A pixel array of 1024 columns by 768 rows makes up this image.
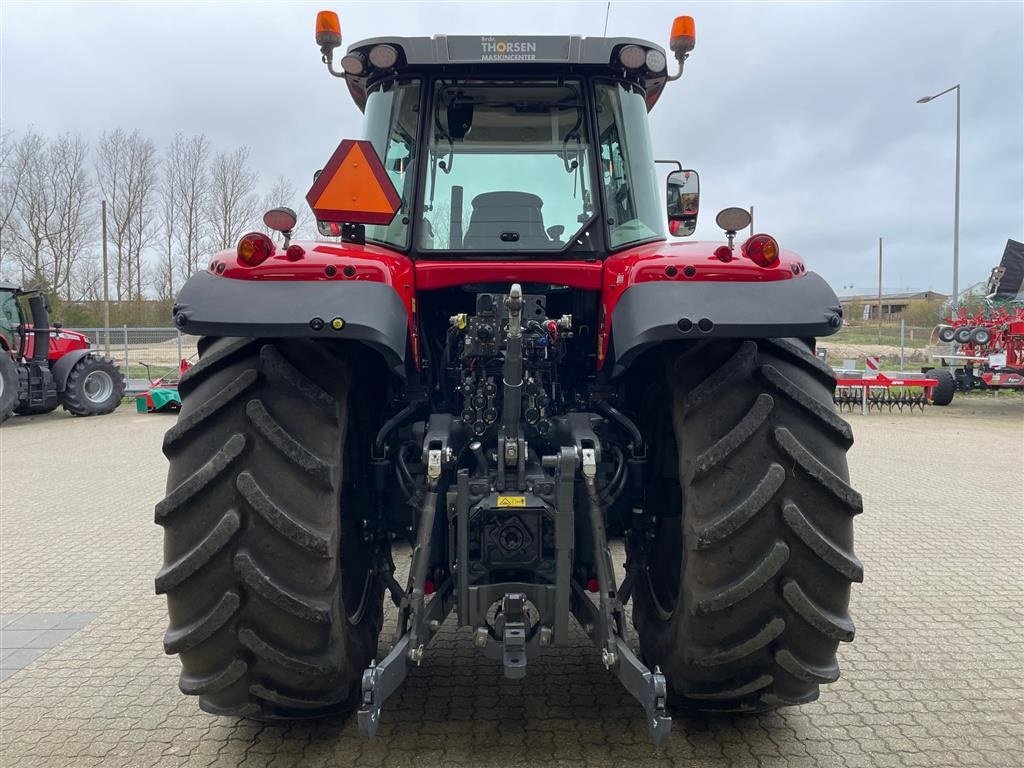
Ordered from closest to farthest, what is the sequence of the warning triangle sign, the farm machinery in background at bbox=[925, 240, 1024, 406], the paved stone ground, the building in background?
the warning triangle sign
the paved stone ground
the farm machinery in background at bbox=[925, 240, 1024, 406]
the building in background

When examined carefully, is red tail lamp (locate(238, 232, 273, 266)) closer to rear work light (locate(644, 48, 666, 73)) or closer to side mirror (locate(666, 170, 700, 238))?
rear work light (locate(644, 48, 666, 73))

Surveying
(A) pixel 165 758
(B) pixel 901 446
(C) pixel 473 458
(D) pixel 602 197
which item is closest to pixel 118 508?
(A) pixel 165 758

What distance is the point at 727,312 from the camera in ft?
7.24

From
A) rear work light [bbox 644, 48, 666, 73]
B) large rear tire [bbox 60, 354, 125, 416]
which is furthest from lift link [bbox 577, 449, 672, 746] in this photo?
large rear tire [bbox 60, 354, 125, 416]

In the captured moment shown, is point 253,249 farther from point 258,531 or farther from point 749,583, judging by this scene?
point 749,583

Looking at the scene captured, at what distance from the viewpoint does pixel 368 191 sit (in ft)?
8.11

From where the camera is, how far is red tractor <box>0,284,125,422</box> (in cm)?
1236

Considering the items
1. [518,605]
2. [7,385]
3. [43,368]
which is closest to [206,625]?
[518,605]

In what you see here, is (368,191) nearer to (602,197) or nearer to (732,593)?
(602,197)

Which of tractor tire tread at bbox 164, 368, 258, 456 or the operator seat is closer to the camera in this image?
tractor tire tread at bbox 164, 368, 258, 456

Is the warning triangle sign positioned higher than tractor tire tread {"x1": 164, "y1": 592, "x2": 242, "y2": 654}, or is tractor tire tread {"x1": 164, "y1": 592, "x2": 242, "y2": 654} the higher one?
the warning triangle sign

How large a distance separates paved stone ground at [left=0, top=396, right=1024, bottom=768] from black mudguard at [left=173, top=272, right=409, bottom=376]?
1.43 m

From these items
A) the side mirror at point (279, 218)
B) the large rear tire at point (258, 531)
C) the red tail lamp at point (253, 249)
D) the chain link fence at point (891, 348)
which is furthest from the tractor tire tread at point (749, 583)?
the chain link fence at point (891, 348)

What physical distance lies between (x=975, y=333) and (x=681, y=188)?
543 inches
